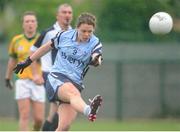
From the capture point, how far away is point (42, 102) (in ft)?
45.1

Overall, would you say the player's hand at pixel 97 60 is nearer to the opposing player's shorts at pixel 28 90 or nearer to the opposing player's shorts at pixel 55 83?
the opposing player's shorts at pixel 55 83

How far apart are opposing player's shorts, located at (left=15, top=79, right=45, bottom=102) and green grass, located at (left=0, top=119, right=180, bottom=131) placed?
2902 millimetres

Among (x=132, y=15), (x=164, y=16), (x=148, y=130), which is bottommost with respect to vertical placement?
(x=148, y=130)

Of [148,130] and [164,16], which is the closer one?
[164,16]

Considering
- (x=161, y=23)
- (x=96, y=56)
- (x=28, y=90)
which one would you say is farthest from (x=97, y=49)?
(x=28, y=90)

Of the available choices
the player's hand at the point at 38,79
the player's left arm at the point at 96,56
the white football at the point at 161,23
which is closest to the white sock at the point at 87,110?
the player's left arm at the point at 96,56

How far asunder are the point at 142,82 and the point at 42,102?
7.83 metres

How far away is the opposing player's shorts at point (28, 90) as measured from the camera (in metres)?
13.6

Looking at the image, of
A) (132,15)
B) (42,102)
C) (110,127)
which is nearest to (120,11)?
(132,15)

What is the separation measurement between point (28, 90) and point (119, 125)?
543 cm

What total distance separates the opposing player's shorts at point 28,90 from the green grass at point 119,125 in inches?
114

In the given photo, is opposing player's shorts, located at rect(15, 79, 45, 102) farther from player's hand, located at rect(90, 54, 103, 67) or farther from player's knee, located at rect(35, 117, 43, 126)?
player's hand, located at rect(90, 54, 103, 67)

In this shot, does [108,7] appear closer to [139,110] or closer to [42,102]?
[139,110]

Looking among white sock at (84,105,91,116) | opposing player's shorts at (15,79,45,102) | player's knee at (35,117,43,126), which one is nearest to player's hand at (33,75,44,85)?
opposing player's shorts at (15,79,45,102)
